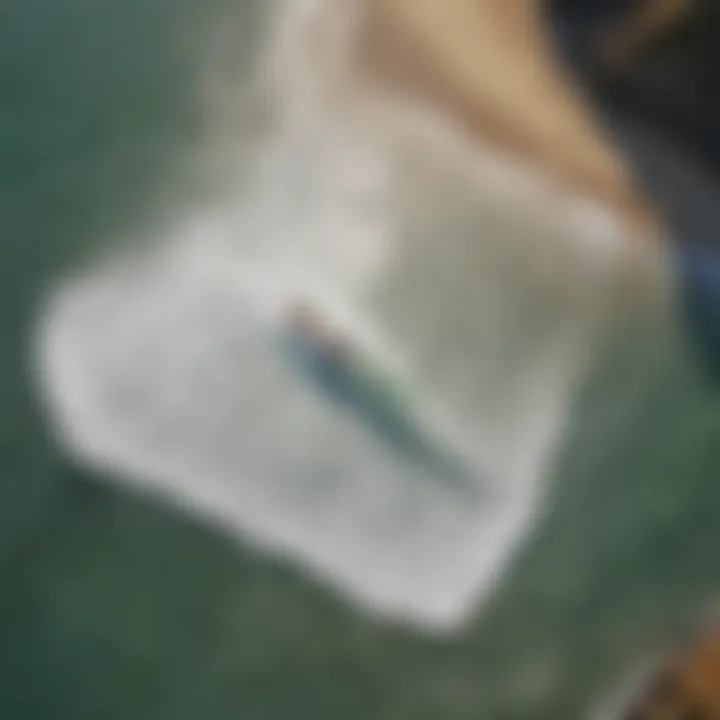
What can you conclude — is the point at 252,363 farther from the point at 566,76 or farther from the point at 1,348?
the point at 566,76

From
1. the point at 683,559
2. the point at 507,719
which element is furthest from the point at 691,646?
the point at 507,719

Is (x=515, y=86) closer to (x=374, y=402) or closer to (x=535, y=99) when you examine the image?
(x=535, y=99)

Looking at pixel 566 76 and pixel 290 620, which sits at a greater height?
pixel 566 76

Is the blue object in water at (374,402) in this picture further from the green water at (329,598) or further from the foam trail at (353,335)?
the green water at (329,598)

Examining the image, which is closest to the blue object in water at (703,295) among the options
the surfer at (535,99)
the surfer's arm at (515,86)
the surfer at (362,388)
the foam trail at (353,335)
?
the surfer at (535,99)

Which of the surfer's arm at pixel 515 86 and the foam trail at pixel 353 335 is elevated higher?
the surfer's arm at pixel 515 86

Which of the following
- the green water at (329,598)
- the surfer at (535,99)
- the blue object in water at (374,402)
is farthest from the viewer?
the surfer at (535,99)

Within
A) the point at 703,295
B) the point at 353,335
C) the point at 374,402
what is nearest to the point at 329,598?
the point at 374,402
